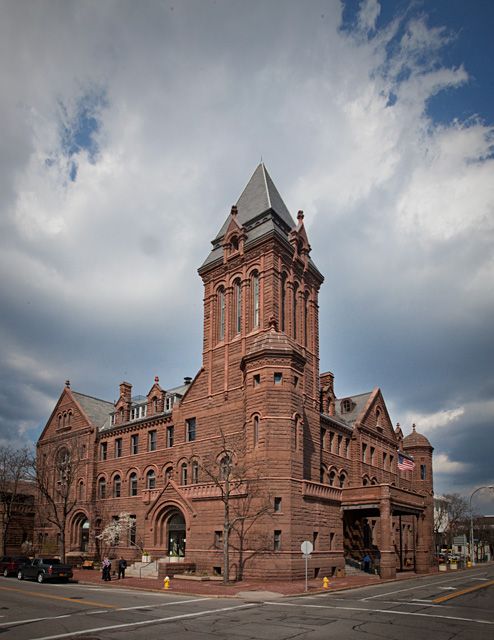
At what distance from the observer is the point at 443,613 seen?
2066cm

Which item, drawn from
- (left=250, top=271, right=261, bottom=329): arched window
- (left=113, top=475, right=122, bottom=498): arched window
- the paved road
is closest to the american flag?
(left=250, top=271, right=261, bottom=329): arched window

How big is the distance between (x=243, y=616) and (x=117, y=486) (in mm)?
35969

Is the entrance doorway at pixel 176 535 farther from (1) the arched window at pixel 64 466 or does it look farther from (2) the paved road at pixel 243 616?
(2) the paved road at pixel 243 616

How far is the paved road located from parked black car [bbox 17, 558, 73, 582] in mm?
5624

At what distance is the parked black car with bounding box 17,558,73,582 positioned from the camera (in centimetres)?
3397

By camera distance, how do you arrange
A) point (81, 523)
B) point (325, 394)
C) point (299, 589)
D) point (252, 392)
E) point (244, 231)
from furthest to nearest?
point (81, 523) < point (325, 394) < point (244, 231) < point (252, 392) < point (299, 589)

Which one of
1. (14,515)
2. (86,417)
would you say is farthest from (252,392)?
(14,515)

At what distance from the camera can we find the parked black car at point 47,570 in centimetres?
3397

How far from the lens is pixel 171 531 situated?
42.9 meters

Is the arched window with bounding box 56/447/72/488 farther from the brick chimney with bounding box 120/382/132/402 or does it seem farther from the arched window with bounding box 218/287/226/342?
the arched window with bounding box 218/287/226/342

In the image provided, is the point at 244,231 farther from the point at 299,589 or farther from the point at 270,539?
the point at 299,589

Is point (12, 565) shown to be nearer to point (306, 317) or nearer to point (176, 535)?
point (176, 535)

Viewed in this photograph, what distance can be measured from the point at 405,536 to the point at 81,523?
32704 mm

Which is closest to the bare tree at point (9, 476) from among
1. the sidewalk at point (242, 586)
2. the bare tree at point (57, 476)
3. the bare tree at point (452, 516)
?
the bare tree at point (57, 476)
